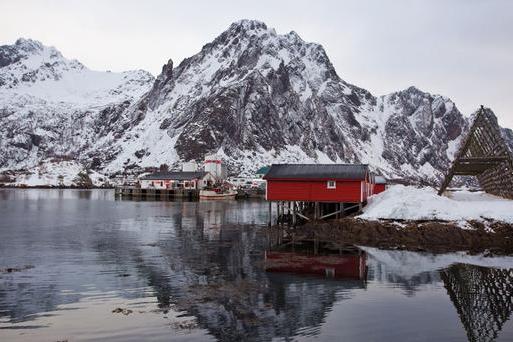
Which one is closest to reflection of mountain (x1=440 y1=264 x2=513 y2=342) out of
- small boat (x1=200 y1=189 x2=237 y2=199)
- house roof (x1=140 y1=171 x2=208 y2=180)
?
small boat (x1=200 y1=189 x2=237 y2=199)

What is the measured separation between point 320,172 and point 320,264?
72.1 feet

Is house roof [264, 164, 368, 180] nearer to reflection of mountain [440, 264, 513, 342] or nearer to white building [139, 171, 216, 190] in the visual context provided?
reflection of mountain [440, 264, 513, 342]

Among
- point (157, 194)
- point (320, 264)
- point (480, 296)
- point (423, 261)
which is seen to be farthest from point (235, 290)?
point (157, 194)

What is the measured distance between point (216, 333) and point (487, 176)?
60.2 metres

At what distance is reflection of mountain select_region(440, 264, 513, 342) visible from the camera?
19.5 meters

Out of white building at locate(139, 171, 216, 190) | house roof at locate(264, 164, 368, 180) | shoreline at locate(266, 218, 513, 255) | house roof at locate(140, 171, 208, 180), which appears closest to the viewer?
shoreline at locate(266, 218, 513, 255)

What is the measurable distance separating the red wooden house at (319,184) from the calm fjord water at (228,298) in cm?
1509

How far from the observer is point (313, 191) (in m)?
52.9

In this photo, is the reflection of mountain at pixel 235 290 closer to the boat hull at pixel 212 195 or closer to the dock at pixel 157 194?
the boat hull at pixel 212 195

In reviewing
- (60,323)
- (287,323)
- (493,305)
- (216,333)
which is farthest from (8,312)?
(493,305)

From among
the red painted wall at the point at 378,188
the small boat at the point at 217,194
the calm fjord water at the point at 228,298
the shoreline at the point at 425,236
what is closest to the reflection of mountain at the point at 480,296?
the calm fjord water at the point at 228,298

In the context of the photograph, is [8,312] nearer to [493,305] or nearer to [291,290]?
[291,290]

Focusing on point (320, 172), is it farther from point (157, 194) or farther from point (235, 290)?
point (157, 194)

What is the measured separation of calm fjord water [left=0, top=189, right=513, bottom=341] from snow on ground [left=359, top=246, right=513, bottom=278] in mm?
129
